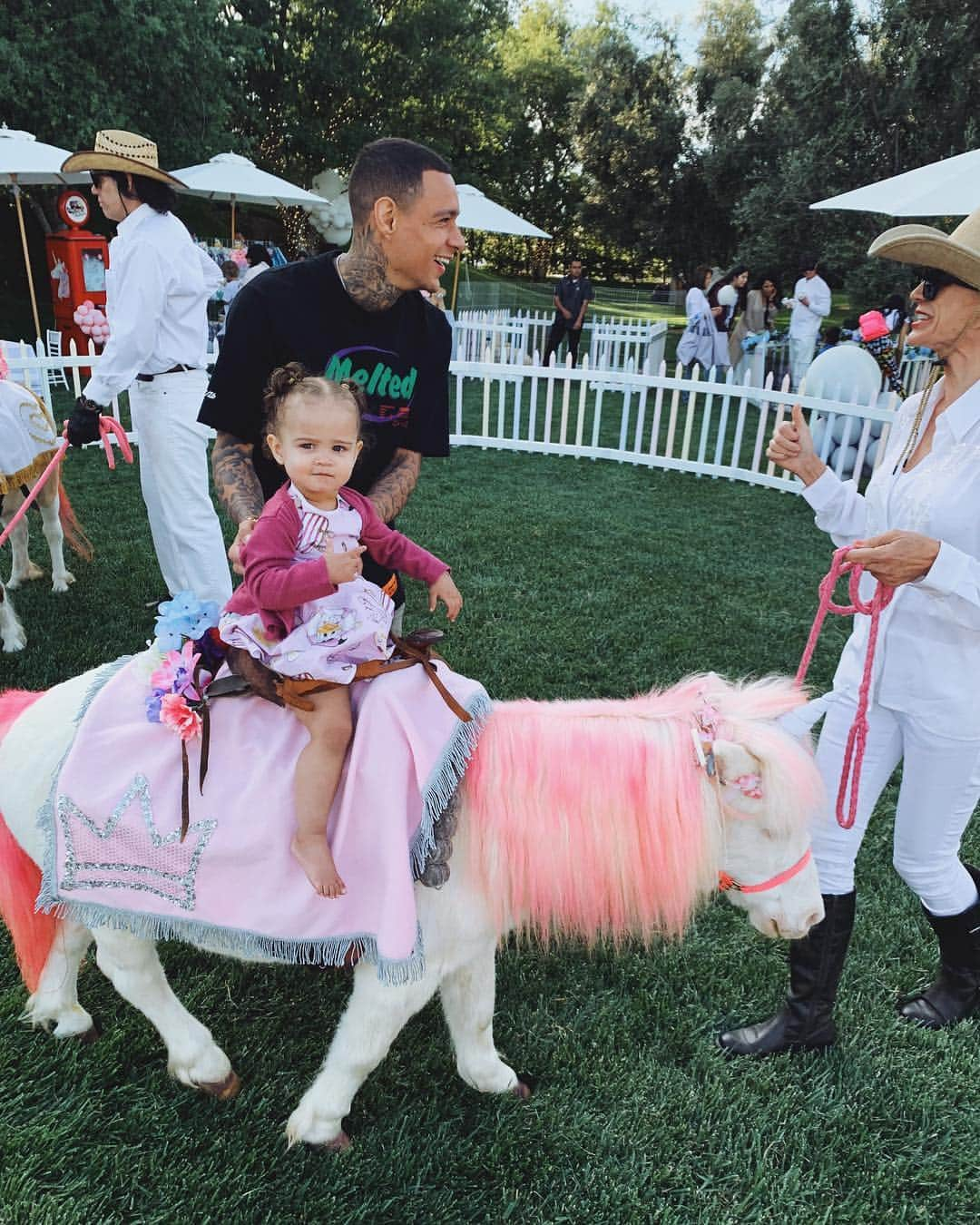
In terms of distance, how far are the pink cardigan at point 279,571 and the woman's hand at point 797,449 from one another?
44.5 inches

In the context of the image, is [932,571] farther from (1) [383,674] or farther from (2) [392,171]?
(2) [392,171]

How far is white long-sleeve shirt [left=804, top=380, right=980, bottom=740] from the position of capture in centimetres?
208

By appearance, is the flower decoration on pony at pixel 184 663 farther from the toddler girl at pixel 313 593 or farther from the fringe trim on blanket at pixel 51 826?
the fringe trim on blanket at pixel 51 826

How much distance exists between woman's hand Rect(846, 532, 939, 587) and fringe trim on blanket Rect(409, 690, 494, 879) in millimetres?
1040

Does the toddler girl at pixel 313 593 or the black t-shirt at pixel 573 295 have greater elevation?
the black t-shirt at pixel 573 295

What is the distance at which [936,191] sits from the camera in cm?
670

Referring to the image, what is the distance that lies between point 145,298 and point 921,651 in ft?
13.5

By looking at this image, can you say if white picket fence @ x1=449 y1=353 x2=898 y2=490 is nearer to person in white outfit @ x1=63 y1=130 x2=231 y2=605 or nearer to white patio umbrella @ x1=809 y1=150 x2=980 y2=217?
white patio umbrella @ x1=809 y1=150 x2=980 y2=217

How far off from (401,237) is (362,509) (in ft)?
2.60

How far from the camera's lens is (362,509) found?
2053 mm

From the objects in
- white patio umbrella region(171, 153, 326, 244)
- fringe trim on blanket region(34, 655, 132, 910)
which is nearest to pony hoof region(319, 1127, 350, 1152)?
fringe trim on blanket region(34, 655, 132, 910)

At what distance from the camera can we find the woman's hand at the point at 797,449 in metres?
2.26

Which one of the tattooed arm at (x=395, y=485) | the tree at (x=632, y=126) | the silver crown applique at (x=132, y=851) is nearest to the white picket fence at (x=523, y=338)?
the tattooed arm at (x=395, y=485)

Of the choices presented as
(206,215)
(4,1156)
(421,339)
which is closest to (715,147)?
(206,215)
